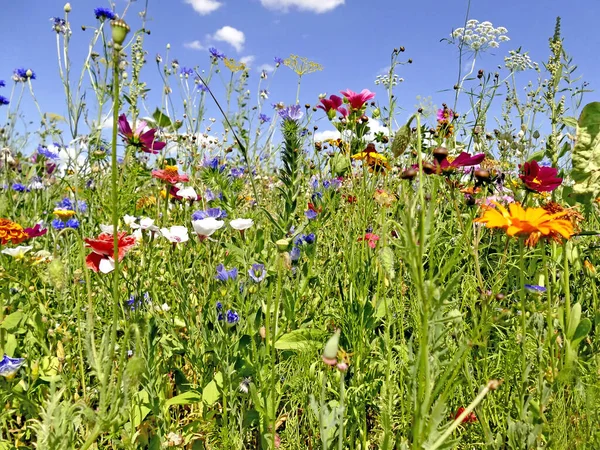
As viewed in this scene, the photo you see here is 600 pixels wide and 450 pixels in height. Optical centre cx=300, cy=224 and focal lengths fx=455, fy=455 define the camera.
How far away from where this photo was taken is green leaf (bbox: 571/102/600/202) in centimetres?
122

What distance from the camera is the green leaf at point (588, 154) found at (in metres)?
1.22

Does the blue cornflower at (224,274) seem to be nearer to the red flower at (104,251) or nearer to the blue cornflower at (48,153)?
the red flower at (104,251)

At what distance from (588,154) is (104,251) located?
1320 mm

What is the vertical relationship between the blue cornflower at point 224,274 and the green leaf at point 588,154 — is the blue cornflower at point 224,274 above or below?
below

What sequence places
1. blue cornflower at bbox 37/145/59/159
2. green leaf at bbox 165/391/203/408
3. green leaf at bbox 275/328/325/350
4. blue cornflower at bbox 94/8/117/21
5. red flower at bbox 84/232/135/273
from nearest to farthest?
1. red flower at bbox 84/232/135/273
2. green leaf at bbox 165/391/203/408
3. green leaf at bbox 275/328/325/350
4. blue cornflower at bbox 94/8/117/21
5. blue cornflower at bbox 37/145/59/159

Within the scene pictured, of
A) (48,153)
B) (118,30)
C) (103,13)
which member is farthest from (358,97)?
(48,153)

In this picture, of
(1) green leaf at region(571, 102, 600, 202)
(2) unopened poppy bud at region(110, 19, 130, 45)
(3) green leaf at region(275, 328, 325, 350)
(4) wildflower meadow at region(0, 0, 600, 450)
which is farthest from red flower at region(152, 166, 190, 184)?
(1) green leaf at region(571, 102, 600, 202)

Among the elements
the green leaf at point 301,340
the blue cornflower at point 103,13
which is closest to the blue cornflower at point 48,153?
the blue cornflower at point 103,13

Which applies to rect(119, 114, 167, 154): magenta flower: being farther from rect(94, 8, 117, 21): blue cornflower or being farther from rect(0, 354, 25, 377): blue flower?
rect(94, 8, 117, 21): blue cornflower

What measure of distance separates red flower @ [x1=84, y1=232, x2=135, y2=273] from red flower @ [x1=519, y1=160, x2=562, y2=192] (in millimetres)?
1115

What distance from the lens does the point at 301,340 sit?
1.39 m

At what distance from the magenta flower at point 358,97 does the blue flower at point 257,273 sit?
2.51 ft

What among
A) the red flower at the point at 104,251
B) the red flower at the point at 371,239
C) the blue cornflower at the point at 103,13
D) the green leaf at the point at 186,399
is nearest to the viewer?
the red flower at the point at 104,251

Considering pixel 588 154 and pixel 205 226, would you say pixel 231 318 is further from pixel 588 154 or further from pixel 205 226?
pixel 588 154
